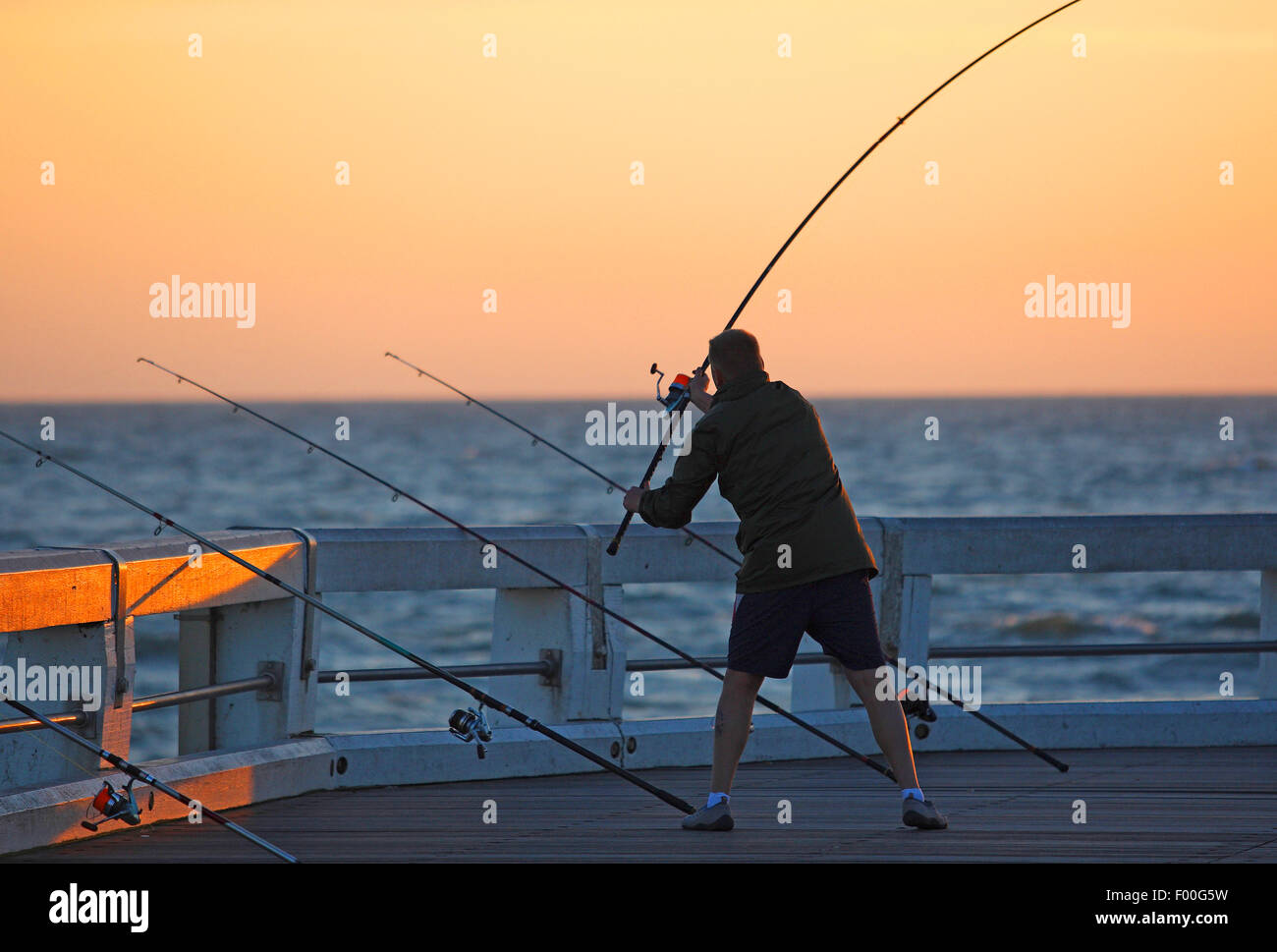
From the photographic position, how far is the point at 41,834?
5.77m

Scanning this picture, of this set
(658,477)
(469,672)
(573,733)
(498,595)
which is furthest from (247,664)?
(658,477)

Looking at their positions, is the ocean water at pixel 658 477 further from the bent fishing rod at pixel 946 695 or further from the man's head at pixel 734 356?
the man's head at pixel 734 356

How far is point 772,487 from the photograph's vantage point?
5992 millimetres

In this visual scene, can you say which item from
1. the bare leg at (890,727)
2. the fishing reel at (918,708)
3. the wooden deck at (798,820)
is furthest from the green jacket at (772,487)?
the fishing reel at (918,708)

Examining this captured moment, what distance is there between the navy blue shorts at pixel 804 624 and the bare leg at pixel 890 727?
0.05m

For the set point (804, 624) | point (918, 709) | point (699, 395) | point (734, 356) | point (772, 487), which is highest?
point (734, 356)

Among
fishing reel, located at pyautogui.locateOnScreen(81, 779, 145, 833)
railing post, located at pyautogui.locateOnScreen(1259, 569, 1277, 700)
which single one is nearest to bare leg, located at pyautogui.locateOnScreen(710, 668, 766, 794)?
fishing reel, located at pyautogui.locateOnScreen(81, 779, 145, 833)

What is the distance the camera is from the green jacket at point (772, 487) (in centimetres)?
599

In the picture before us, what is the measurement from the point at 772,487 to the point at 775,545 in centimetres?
19

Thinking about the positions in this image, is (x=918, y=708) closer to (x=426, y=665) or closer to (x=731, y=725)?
(x=731, y=725)

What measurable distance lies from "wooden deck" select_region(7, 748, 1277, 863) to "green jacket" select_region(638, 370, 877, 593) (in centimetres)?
89
